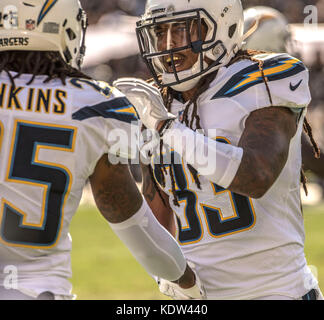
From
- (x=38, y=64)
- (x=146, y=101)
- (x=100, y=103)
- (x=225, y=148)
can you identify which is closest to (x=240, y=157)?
(x=225, y=148)

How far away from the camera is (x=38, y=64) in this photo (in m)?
2.79

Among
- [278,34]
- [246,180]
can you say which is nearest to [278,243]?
[246,180]

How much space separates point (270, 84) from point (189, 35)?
0.49 m

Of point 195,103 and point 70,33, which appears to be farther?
point 195,103

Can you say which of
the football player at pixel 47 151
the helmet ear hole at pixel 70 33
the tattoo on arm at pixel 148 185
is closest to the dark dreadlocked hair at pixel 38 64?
the football player at pixel 47 151

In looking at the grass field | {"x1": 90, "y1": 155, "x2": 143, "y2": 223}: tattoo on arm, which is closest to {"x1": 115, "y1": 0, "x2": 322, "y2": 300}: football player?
{"x1": 90, "y1": 155, "x2": 143, "y2": 223}: tattoo on arm

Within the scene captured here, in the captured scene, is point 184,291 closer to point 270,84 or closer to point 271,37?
point 270,84

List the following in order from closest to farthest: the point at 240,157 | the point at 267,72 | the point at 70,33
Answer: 1. the point at 70,33
2. the point at 240,157
3. the point at 267,72

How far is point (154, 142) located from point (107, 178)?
0.51m

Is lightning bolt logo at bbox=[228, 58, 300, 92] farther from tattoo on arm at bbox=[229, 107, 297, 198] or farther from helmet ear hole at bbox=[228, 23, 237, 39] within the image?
helmet ear hole at bbox=[228, 23, 237, 39]

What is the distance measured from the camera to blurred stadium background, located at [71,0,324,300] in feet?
→ 31.6

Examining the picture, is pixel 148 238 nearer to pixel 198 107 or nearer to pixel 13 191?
pixel 13 191

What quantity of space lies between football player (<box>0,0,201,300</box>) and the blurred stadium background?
5931mm

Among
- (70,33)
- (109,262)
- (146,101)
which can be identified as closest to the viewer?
(70,33)
